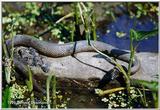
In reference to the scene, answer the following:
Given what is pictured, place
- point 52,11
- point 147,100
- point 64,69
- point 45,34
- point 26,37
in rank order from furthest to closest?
point 52,11 < point 45,34 < point 26,37 < point 64,69 < point 147,100

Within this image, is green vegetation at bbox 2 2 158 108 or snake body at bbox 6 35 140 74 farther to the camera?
snake body at bbox 6 35 140 74

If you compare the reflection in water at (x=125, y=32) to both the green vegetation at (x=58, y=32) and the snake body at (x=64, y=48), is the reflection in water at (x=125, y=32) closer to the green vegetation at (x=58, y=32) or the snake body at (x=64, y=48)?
the green vegetation at (x=58, y=32)

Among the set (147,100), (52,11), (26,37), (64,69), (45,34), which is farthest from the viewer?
(52,11)

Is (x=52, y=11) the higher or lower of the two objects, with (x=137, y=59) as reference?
higher

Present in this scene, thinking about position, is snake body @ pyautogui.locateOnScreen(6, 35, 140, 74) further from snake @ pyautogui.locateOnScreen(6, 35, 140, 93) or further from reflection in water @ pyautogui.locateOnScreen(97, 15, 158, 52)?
reflection in water @ pyautogui.locateOnScreen(97, 15, 158, 52)

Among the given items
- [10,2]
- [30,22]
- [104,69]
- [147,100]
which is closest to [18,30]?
[30,22]

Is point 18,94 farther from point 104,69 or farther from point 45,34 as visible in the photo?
point 45,34

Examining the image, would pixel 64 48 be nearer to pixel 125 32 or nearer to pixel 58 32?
pixel 58 32

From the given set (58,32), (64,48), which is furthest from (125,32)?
(64,48)

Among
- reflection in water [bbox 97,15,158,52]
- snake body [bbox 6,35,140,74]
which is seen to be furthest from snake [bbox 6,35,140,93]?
reflection in water [bbox 97,15,158,52]
